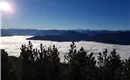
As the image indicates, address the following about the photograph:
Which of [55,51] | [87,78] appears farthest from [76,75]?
[55,51]

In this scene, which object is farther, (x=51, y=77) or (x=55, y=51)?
(x=55, y=51)

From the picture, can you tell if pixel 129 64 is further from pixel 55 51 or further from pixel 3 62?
pixel 3 62

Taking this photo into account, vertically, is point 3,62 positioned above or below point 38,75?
above

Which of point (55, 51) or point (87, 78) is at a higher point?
point (55, 51)

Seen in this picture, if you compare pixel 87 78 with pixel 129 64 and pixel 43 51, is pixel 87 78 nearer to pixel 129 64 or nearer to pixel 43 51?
pixel 129 64

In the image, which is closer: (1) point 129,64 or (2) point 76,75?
(2) point 76,75

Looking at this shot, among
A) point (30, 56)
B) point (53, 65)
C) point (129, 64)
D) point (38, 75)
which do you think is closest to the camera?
point (129, 64)

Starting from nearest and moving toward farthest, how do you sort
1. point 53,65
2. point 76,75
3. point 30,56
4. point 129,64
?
1. point 76,75
2. point 129,64
3. point 53,65
4. point 30,56

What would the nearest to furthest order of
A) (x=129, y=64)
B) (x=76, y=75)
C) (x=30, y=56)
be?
(x=76, y=75), (x=129, y=64), (x=30, y=56)

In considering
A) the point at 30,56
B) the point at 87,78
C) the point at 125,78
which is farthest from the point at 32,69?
the point at 125,78
